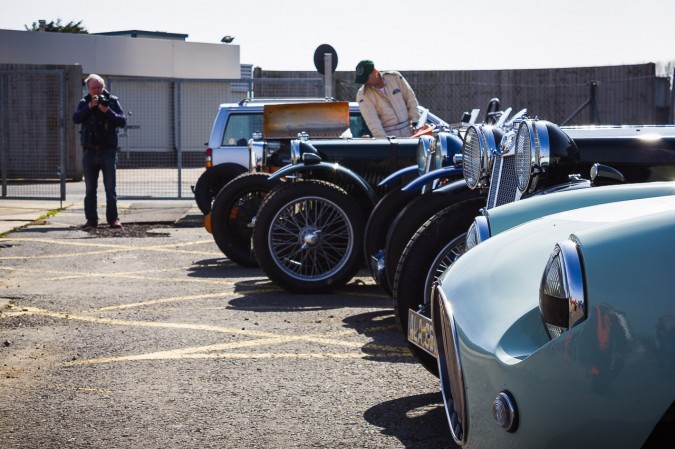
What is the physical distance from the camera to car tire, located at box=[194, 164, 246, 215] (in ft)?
46.9

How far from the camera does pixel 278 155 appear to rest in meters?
11.4

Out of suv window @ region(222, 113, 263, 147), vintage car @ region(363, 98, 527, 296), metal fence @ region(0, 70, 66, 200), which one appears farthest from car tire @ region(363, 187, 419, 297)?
metal fence @ region(0, 70, 66, 200)

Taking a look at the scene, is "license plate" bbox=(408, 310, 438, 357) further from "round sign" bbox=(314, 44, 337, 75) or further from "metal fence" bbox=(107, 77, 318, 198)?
"metal fence" bbox=(107, 77, 318, 198)

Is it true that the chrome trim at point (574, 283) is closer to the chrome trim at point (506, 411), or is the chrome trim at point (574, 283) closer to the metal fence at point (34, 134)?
the chrome trim at point (506, 411)

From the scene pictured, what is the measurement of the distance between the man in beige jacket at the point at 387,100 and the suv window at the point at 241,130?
3.85 metres

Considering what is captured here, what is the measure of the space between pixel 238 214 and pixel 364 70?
2.07m

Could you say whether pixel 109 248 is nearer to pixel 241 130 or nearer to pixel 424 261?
pixel 241 130

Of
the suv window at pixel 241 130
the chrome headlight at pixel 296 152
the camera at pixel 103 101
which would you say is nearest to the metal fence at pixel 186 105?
the camera at pixel 103 101

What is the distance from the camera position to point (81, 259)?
11.0 m

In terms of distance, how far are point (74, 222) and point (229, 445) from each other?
11.5m

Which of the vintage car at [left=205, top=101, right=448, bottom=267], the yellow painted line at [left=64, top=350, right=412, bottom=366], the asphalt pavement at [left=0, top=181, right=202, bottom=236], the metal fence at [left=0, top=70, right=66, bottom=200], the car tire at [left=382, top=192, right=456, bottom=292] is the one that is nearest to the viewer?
the yellow painted line at [left=64, top=350, right=412, bottom=366]

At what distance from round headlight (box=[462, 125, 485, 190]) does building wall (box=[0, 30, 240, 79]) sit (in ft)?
90.8

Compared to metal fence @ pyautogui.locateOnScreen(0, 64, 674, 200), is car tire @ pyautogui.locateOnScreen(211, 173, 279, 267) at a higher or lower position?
lower

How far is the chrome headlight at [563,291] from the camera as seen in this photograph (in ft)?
8.32
